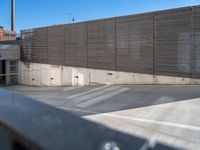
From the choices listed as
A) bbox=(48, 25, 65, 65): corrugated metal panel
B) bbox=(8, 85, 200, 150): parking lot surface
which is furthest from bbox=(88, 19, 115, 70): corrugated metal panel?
bbox=(8, 85, 200, 150): parking lot surface

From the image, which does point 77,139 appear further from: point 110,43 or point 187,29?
point 110,43

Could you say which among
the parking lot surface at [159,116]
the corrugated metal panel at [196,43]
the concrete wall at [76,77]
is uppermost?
the corrugated metal panel at [196,43]

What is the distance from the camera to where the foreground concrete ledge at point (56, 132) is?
3.06ft

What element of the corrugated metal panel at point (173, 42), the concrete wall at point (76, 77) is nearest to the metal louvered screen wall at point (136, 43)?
the corrugated metal panel at point (173, 42)

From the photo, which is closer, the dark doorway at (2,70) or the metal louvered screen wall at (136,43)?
the metal louvered screen wall at (136,43)

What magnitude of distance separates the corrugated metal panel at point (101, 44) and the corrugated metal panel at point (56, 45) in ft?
9.37

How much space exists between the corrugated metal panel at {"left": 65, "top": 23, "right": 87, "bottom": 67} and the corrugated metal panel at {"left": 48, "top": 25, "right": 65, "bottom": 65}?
512mm

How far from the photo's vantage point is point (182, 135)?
4.74m

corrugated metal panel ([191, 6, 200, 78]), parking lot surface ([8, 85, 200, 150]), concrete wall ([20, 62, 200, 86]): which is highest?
corrugated metal panel ([191, 6, 200, 78])

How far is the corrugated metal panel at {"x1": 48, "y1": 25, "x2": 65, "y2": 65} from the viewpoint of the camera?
1723 cm

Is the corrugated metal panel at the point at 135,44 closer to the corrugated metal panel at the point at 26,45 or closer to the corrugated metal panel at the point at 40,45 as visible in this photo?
the corrugated metal panel at the point at 40,45

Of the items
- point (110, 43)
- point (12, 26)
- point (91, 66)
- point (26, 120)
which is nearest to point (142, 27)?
point (110, 43)

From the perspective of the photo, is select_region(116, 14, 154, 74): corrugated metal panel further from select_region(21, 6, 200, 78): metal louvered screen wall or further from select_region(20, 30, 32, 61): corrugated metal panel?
select_region(20, 30, 32, 61): corrugated metal panel

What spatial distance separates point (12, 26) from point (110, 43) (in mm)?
26316
